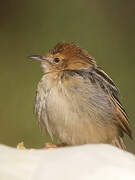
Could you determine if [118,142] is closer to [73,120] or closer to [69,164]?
[73,120]

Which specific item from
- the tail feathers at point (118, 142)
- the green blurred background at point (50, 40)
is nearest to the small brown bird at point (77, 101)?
the tail feathers at point (118, 142)

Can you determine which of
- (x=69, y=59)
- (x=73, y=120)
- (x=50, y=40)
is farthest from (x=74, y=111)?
(x=50, y=40)

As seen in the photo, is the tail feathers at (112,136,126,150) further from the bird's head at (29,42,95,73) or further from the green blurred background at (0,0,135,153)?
the green blurred background at (0,0,135,153)

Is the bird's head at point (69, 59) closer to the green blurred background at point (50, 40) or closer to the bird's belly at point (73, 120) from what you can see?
the bird's belly at point (73, 120)

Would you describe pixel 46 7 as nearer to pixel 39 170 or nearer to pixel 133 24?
pixel 133 24

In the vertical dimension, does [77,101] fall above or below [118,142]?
above

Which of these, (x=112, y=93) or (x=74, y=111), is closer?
(x=74, y=111)

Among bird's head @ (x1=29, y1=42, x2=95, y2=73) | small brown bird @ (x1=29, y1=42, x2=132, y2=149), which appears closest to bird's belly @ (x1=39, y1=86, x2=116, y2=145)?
small brown bird @ (x1=29, y1=42, x2=132, y2=149)
